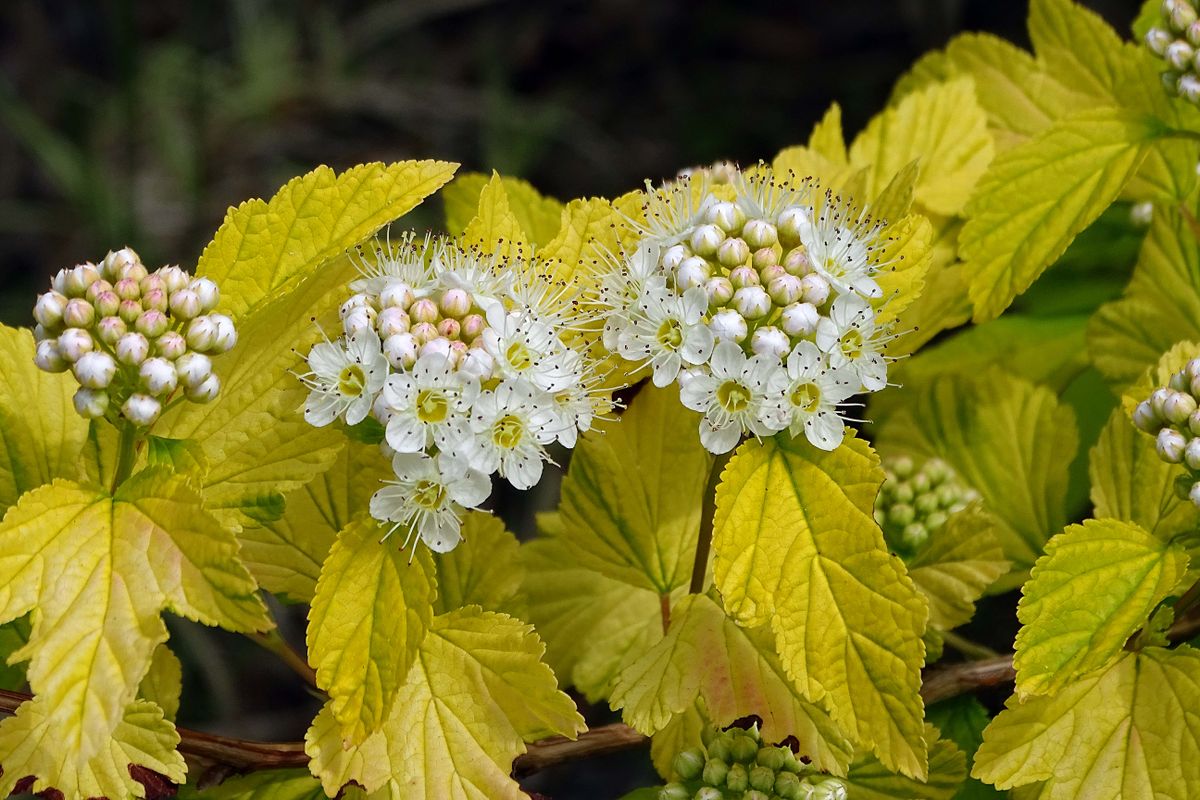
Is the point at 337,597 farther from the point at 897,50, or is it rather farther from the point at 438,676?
the point at 897,50

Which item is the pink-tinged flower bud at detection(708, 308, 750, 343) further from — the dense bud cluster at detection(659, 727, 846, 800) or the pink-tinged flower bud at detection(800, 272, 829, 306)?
the dense bud cluster at detection(659, 727, 846, 800)

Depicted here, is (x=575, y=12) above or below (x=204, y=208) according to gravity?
above

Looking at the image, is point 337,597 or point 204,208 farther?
point 204,208

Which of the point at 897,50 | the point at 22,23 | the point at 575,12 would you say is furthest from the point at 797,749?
the point at 22,23

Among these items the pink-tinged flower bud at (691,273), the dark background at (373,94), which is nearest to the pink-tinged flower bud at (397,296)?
the pink-tinged flower bud at (691,273)

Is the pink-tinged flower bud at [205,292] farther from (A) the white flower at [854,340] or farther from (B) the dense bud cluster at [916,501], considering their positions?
(B) the dense bud cluster at [916,501]

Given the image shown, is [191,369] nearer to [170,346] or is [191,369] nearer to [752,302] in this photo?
[170,346]
